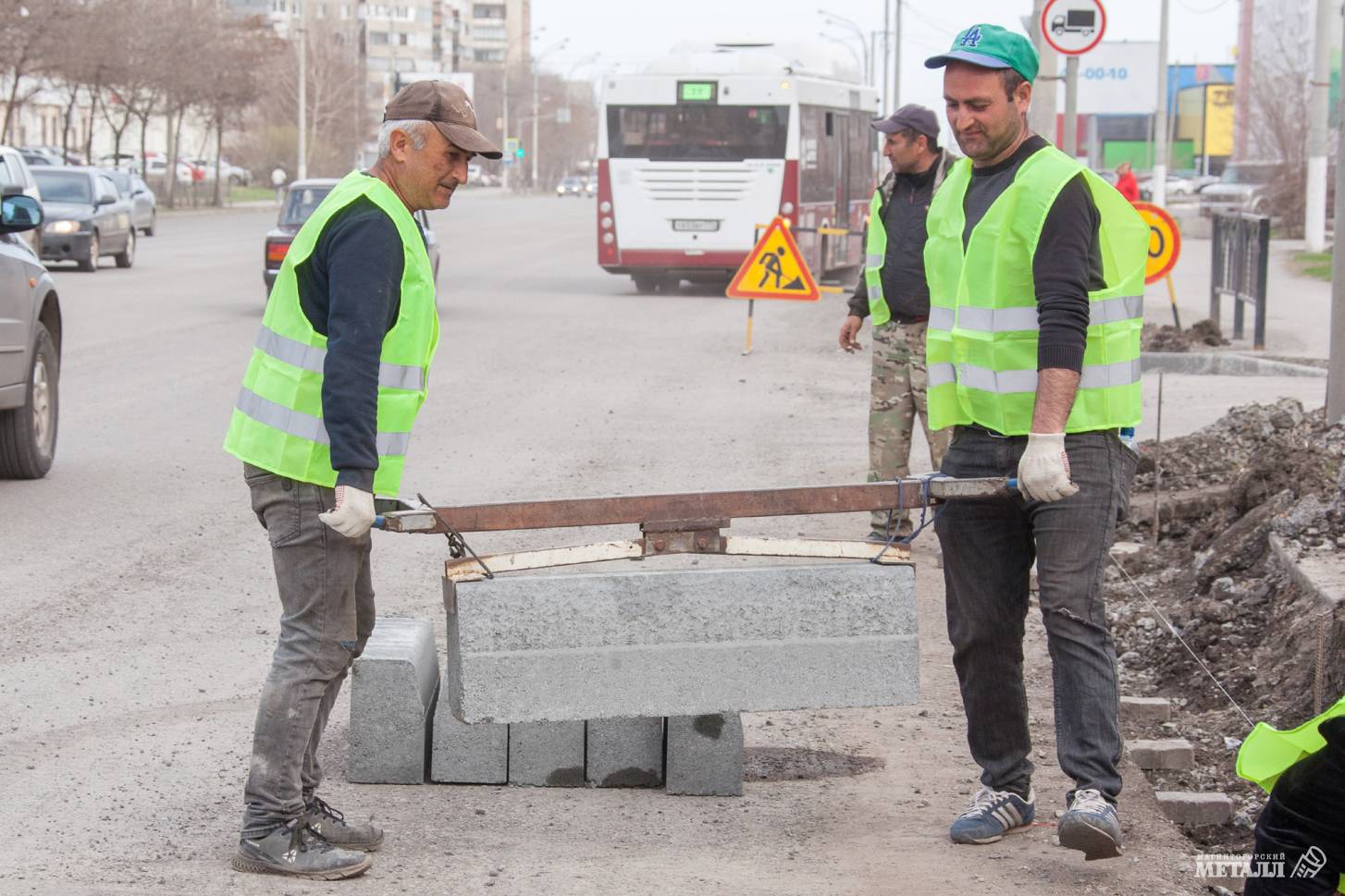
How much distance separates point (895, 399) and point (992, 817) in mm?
3983

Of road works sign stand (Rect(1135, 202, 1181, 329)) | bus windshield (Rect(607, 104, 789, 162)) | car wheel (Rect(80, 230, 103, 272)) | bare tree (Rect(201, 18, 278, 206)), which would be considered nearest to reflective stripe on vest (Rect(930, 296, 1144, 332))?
road works sign stand (Rect(1135, 202, 1181, 329))

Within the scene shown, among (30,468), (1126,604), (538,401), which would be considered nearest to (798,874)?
(1126,604)

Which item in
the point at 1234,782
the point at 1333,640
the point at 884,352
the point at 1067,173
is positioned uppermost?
the point at 1067,173

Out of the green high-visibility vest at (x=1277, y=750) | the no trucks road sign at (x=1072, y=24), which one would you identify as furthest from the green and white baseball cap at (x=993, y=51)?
the no trucks road sign at (x=1072, y=24)

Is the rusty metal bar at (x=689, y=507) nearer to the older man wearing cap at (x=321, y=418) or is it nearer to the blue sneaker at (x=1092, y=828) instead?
the older man wearing cap at (x=321, y=418)

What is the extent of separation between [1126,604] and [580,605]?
3.97 meters

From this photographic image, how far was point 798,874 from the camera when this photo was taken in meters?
4.48

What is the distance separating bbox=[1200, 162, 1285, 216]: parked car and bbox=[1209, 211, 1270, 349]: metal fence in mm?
24449

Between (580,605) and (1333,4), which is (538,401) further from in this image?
(1333,4)

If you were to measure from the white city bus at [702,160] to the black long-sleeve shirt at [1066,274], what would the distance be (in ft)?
72.9

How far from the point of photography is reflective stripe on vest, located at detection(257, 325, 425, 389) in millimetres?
4293

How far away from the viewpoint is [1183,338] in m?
18.0

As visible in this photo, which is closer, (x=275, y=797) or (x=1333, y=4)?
(x=275, y=797)

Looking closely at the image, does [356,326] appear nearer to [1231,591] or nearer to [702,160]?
[1231,591]
